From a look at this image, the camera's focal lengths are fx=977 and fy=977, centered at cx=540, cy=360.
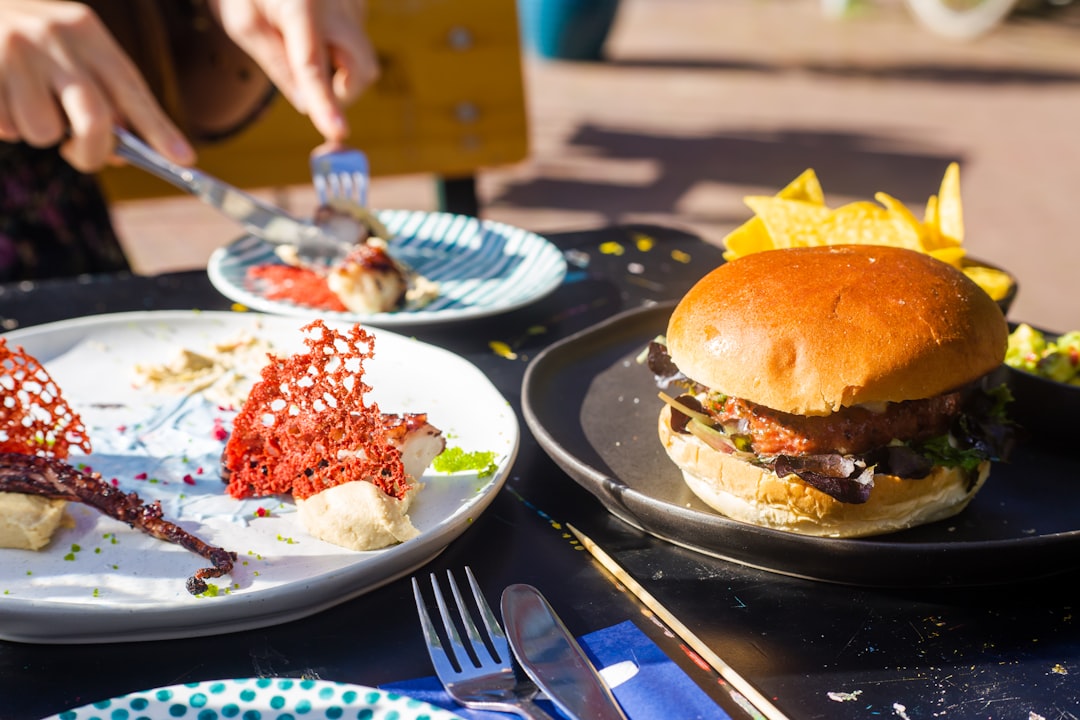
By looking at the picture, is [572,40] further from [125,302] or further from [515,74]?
[125,302]

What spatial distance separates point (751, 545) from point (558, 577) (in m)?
0.30

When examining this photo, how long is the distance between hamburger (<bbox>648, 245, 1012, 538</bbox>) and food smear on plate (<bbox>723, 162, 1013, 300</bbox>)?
1.29 ft

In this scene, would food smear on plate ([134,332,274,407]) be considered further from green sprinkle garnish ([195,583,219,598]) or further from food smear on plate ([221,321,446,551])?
green sprinkle garnish ([195,583,219,598])

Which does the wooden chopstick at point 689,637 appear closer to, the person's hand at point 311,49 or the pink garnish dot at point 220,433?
the pink garnish dot at point 220,433

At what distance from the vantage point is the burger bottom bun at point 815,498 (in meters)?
1.62

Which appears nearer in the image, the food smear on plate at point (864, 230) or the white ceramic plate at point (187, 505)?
the white ceramic plate at point (187, 505)

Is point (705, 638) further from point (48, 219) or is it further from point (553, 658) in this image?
point (48, 219)

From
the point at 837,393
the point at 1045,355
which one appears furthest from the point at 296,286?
the point at 1045,355

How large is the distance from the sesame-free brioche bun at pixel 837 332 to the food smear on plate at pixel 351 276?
95 cm

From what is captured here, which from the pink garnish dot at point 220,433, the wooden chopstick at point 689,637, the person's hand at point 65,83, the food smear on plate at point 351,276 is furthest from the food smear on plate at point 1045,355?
the person's hand at point 65,83

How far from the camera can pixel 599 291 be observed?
281cm

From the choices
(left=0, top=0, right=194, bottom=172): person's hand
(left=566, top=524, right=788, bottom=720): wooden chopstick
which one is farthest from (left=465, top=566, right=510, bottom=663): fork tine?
(left=0, top=0, right=194, bottom=172): person's hand

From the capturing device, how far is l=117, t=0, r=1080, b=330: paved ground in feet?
26.5

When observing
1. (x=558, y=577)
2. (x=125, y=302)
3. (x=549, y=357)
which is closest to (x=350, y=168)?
(x=125, y=302)
